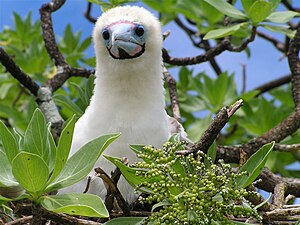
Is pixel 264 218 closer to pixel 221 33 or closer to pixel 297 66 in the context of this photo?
pixel 221 33

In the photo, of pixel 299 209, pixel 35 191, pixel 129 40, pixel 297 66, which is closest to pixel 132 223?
pixel 35 191

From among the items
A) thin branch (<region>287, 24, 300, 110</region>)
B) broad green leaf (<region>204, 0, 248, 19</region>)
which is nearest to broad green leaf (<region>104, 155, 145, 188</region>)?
broad green leaf (<region>204, 0, 248, 19</region>)

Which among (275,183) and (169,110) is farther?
(169,110)

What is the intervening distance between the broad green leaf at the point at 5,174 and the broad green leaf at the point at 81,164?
0.10 m

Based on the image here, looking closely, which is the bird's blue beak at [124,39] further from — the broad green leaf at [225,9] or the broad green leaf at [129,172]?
the broad green leaf at [129,172]

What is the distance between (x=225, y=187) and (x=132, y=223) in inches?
12.6

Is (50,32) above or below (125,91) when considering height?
above

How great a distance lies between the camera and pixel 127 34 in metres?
2.45

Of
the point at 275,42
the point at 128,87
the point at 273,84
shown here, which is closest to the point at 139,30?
the point at 128,87

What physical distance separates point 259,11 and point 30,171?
1.51m

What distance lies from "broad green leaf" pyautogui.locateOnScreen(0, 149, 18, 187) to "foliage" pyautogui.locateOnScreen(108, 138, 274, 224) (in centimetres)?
30

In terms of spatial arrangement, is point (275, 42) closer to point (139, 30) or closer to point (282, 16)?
point (282, 16)

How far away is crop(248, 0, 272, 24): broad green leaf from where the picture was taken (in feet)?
9.36

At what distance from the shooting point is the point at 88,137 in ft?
8.14
